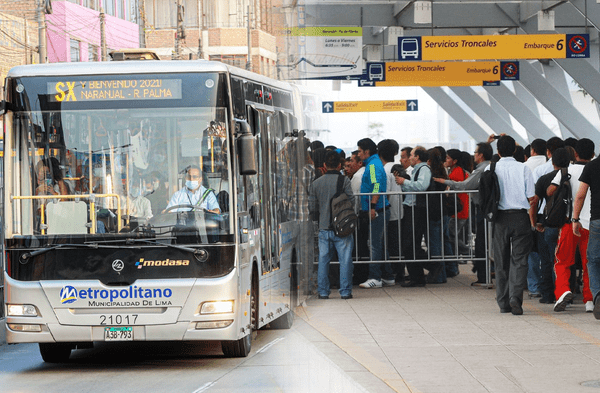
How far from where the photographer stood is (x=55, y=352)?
30.8 feet

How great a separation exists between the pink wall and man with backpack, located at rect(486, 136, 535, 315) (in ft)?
107

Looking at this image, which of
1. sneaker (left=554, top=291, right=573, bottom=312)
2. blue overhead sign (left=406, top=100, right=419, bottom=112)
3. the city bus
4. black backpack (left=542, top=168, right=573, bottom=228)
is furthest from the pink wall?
the city bus

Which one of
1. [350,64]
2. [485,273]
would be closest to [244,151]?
[485,273]

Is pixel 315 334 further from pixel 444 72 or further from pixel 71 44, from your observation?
pixel 71 44

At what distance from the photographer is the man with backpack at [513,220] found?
1080 cm

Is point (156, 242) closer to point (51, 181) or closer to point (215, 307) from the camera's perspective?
point (215, 307)

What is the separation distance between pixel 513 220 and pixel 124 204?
429 cm

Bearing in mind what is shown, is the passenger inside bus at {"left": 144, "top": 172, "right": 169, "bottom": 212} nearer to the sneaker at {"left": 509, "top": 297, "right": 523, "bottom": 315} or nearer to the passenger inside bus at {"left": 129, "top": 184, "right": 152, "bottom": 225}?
the passenger inside bus at {"left": 129, "top": 184, "right": 152, "bottom": 225}

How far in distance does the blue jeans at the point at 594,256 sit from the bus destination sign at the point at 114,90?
4300 millimetres

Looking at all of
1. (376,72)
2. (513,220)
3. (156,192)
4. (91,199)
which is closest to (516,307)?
(513,220)

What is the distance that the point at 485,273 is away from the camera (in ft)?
45.7

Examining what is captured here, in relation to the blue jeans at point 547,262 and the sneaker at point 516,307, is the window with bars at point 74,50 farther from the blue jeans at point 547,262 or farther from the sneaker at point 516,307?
the sneaker at point 516,307

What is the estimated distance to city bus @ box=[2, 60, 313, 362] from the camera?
8.50 meters

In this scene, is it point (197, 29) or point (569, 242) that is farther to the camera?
point (197, 29)
